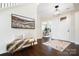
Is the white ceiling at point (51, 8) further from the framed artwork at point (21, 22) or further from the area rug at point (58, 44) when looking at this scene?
the area rug at point (58, 44)

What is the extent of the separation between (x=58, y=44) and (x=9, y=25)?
78 centimetres

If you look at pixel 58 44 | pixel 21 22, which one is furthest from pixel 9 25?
pixel 58 44

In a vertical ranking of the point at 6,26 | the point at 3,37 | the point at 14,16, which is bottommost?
the point at 3,37

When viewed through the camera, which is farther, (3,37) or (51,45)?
(51,45)

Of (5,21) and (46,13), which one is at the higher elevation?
(46,13)

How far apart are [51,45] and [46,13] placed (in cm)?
49

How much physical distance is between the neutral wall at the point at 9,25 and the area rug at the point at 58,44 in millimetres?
219

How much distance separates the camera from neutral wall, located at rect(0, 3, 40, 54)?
1584 millimetres

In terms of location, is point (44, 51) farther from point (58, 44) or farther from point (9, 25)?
point (9, 25)

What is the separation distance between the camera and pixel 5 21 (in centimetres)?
159

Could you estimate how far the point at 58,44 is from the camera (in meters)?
1.70

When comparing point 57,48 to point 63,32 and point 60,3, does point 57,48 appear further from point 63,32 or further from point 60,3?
point 60,3

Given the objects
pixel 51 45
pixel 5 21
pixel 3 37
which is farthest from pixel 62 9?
pixel 3 37

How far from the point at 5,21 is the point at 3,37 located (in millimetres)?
230
